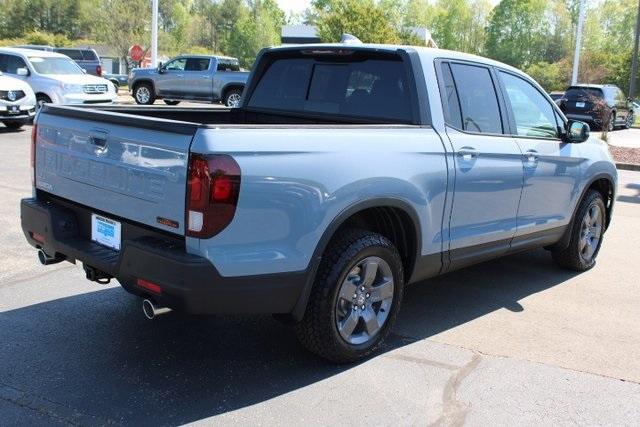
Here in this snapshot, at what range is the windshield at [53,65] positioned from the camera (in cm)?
1697

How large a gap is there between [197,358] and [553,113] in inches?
140

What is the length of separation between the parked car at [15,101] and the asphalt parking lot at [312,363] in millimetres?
10431

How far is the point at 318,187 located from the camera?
Answer: 3.50 meters

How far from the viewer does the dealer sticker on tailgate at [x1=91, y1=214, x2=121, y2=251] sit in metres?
3.72

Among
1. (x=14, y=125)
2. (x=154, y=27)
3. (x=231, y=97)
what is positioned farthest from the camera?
(x=154, y=27)

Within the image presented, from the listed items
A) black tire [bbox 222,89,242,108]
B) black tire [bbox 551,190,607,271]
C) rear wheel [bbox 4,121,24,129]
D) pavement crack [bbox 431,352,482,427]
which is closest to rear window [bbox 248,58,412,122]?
pavement crack [bbox 431,352,482,427]

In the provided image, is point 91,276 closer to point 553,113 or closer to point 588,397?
point 588,397

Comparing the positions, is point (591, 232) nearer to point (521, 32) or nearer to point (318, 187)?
point (318, 187)

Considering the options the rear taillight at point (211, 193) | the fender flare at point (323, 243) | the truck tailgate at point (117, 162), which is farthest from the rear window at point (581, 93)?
the rear taillight at point (211, 193)

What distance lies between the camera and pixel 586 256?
20.7 feet

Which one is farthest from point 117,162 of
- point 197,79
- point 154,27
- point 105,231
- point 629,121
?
point 629,121

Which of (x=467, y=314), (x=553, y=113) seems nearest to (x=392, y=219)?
(x=467, y=314)

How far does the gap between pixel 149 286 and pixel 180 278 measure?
251 mm

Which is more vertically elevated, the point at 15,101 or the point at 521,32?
the point at 521,32
